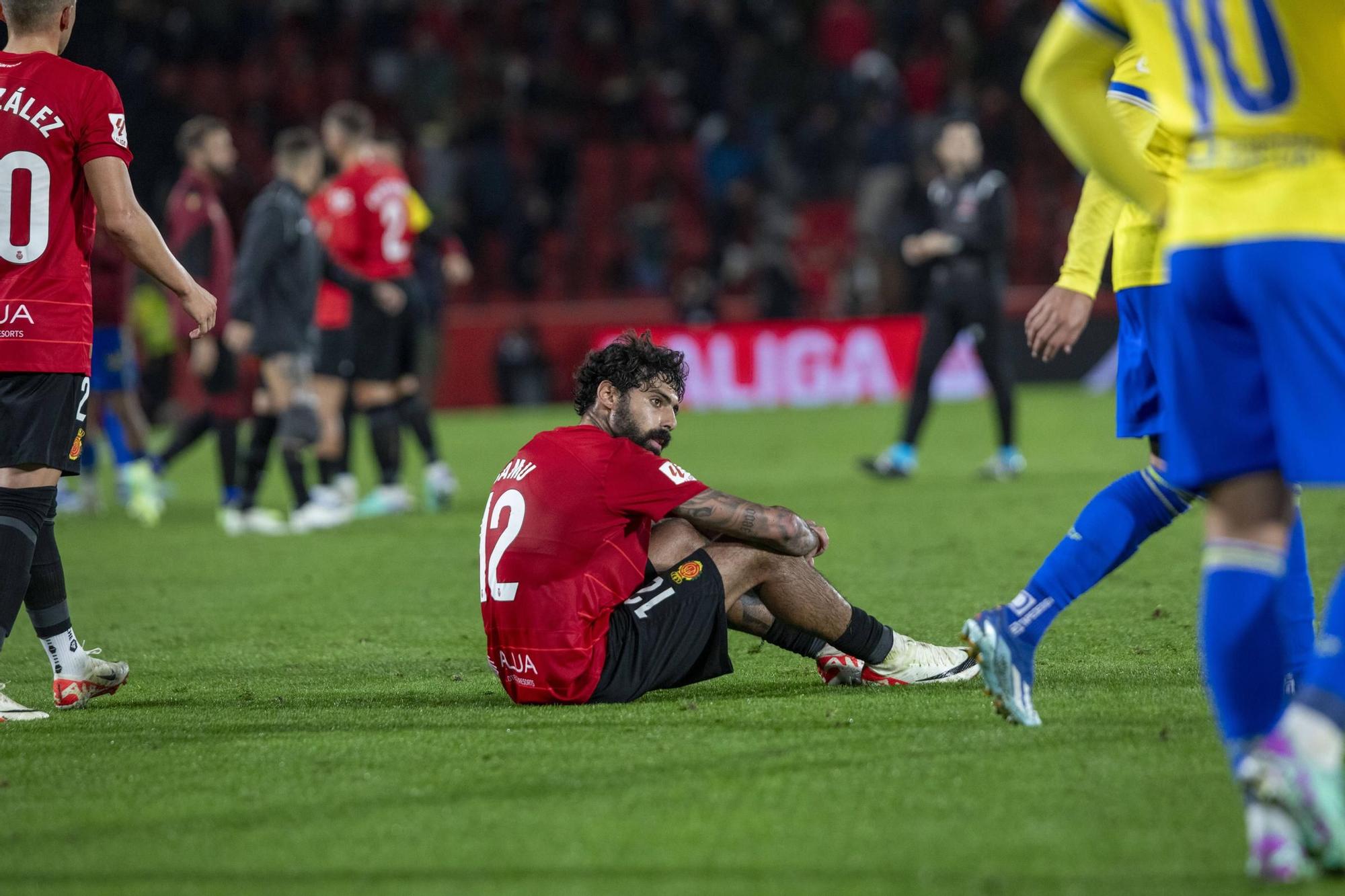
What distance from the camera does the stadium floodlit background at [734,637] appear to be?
317 cm

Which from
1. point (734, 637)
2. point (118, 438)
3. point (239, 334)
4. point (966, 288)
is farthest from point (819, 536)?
point (118, 438)

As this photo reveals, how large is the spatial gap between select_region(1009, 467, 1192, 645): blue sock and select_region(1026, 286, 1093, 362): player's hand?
0.39 meters

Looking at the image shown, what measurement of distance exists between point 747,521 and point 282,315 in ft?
19.3

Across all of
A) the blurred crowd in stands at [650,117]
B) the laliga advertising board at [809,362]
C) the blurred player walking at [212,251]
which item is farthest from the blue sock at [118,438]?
the blurred crowd in stands at [650,117]

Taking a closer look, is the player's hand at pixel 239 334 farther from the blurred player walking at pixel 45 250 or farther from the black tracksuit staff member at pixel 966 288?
the blurred player walking at pixel 45 250

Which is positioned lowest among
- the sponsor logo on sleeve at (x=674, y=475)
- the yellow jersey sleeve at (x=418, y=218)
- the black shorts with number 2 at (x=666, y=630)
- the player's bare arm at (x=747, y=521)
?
the black shorts with number 2 at (x=666, y=630)

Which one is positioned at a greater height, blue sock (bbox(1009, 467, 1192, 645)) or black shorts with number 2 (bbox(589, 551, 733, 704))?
blue sock (bbox(1009, 467, 1192, 645))

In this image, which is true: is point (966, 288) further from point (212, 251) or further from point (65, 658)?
point (65, 658)

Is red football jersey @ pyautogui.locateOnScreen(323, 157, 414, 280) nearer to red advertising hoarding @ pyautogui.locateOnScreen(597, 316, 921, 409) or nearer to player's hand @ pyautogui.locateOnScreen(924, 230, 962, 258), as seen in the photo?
player's hand @ pyautogui.locateOnScreen(924, 230, 962, 258)

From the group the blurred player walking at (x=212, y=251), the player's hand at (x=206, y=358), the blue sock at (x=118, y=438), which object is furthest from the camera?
the blue sock at (x=118, y=438)

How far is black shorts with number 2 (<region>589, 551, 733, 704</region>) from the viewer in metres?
4.57

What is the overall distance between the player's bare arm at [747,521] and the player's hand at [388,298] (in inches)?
250

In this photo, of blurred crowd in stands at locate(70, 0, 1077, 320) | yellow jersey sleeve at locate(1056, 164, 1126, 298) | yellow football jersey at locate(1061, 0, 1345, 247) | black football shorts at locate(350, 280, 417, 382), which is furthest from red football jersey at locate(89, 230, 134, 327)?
blurred crowd in stands at locate(70, 0, 1077, 320)

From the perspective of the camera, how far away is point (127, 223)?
4562 millimetres
